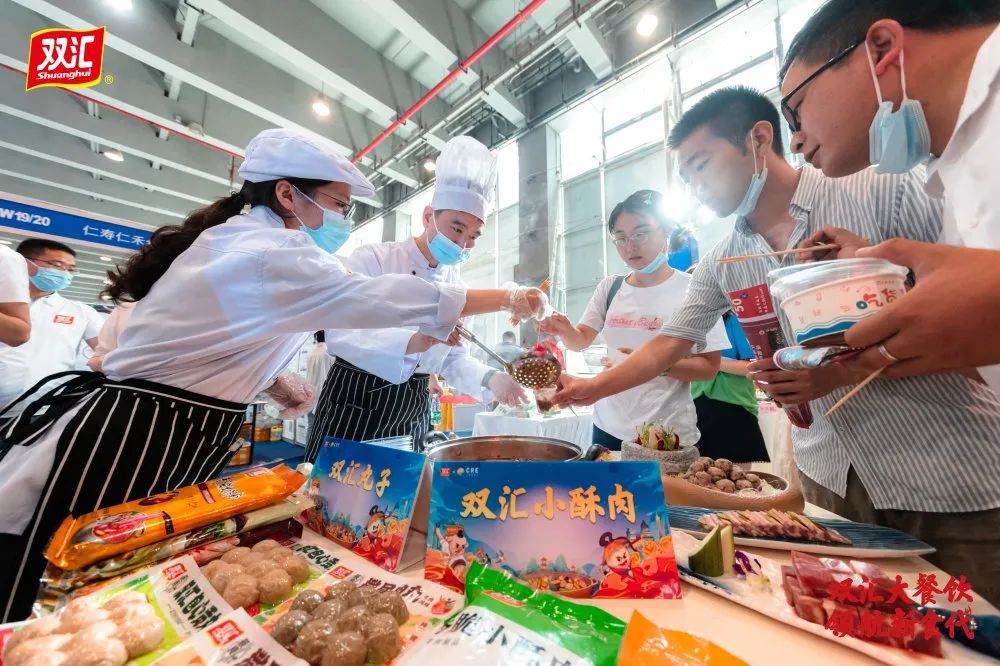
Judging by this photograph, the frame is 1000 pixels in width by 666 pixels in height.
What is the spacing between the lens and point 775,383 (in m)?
1.09

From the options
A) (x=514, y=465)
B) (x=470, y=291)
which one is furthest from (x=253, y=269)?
(x=514, y=465)

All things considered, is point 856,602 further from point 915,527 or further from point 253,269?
point 253,269

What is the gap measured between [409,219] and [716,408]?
9410mm

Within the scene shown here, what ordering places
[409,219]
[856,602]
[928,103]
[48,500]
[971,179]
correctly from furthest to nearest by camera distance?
[409,219] < [48,500] < [928,103] < [971,179] < [856,602]

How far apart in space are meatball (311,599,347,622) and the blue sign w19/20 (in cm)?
629

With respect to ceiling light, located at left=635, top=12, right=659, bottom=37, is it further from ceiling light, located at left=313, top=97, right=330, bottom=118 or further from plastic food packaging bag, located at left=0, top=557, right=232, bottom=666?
plastic food packaging bag, located at left=0, top=557, right=232, bottom=666

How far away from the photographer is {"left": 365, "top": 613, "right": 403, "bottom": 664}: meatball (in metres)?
0.60

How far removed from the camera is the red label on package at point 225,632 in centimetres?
58

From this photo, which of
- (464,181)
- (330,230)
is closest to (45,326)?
(330,230)

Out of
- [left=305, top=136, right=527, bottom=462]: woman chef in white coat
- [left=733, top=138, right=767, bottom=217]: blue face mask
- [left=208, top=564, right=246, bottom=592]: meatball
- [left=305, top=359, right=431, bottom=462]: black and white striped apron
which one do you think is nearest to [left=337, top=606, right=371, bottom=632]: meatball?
[left=208, top=564, right=246, bottom=592]: meatball

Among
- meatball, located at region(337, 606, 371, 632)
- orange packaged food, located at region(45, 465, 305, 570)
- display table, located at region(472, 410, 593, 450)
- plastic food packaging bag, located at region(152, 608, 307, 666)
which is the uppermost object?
orange packaged food, located at region(45, 465, 305, 570)

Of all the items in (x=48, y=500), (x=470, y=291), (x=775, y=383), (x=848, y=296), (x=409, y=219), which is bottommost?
(x=48, y=500)

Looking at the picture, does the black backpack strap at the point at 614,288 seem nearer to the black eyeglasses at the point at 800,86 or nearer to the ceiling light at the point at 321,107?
the black eyeglasses at the point at 800,86

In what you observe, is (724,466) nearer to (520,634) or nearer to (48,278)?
(520,634)
